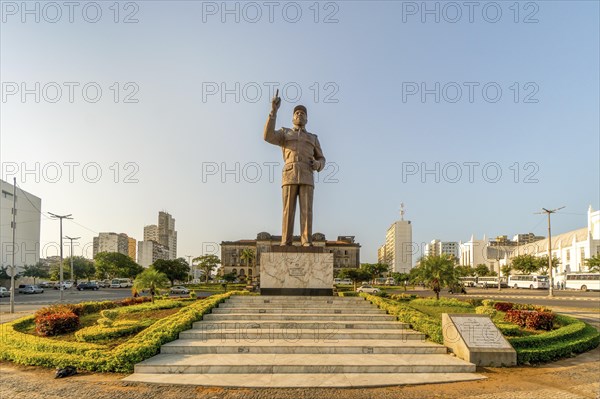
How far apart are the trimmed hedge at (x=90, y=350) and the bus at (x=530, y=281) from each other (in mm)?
51738

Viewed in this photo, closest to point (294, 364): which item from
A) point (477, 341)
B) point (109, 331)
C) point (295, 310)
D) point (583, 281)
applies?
point (477, 341)

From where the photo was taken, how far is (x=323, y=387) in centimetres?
739

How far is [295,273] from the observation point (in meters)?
14.8

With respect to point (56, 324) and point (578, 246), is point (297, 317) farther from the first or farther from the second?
point (578, 246)

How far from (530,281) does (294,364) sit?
53.8 meters

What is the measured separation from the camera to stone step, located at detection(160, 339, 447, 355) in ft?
30.4

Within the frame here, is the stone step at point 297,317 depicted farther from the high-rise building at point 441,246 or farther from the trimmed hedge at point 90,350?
the high-rise building at point 441,246

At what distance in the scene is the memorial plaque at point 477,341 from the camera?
352 inches

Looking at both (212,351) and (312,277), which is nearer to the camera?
(212,351)

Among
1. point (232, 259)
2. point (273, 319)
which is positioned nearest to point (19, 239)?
point (232, 259)

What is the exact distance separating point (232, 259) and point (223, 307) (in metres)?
90.2

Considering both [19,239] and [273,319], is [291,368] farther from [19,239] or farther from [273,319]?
[19,239]

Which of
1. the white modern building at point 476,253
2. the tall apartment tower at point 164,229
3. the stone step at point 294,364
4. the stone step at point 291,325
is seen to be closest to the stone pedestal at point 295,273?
the stone step at point 291,325

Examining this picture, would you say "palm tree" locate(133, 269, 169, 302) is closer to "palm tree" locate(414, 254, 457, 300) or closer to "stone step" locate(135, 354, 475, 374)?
"stone step" locate(135, 354, 475, 374)
